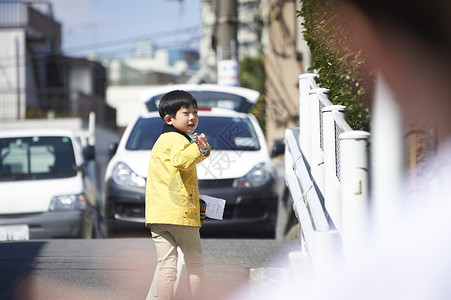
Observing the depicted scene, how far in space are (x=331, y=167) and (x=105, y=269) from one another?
7.40 ft

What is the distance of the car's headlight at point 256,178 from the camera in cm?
709

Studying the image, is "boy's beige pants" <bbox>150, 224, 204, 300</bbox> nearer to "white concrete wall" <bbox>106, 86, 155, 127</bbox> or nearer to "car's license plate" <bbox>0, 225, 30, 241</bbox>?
"car's license plate" <bbox>0, 225, 30, 241</bbox>

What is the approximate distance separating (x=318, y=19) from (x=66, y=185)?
14.1 feet

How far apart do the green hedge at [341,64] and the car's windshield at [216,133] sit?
2.99 m

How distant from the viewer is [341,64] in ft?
13.6

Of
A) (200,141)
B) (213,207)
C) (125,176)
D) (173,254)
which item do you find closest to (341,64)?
(200,141)

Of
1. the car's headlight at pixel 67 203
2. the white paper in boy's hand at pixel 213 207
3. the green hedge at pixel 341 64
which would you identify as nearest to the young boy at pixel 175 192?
the white paper in boy's hand at pixel 213 207

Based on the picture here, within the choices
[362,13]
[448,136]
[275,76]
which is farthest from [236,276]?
[275,76]

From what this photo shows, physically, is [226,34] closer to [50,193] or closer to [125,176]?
[50,193]

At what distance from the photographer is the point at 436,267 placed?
3.14m

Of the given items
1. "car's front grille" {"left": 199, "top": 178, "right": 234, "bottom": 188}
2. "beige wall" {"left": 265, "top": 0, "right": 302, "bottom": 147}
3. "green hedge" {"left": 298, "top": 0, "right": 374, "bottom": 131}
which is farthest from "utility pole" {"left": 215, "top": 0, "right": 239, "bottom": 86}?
"green hedge" {"left": 298, "top": 0, "right": 374, "bottom": 131}

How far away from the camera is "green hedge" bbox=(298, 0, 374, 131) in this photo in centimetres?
389

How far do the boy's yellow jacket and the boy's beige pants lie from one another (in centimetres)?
9

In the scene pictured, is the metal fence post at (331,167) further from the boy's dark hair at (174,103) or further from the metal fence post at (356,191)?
the boy's dark hair at (174,103)
